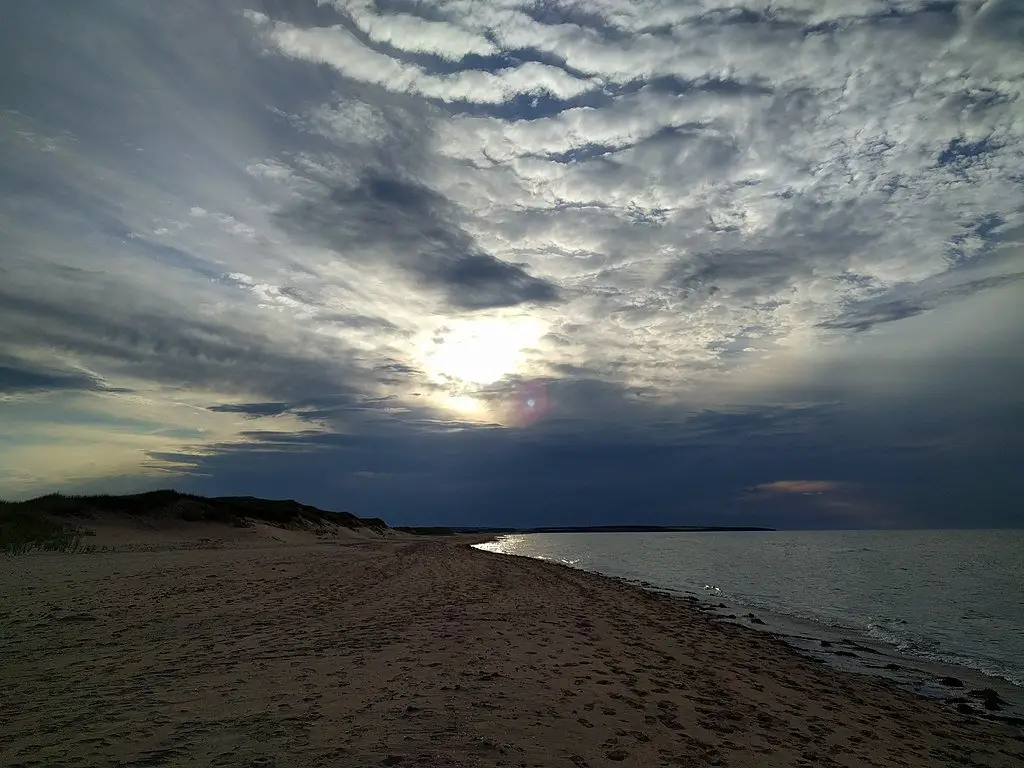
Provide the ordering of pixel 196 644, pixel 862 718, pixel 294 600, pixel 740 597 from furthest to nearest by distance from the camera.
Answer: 1. pixel 740 597
2. pixel 294 600
3. pixel 196 644
4. pixel 862 718

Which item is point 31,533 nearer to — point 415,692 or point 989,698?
point 415,692

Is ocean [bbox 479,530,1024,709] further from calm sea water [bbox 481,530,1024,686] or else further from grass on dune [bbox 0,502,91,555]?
grass on dune [bbox 0,502,91,555]

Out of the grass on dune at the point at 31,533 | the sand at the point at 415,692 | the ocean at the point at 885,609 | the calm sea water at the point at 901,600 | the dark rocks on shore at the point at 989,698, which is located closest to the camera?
the sand at the point at 415,692

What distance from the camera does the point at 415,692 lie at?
30.7ft

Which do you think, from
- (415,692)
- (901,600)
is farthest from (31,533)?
(901,600)

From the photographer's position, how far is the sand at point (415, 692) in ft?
23.9

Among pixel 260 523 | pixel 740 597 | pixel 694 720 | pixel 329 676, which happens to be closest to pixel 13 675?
pixel 329 676

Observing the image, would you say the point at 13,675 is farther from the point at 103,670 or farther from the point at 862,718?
the point at 862,718

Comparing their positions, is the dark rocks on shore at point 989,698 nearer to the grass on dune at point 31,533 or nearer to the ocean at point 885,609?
the ocean at point 885,609

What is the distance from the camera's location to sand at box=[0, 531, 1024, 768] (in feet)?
23.9

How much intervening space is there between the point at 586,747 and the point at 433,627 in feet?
26.8

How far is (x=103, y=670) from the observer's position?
1036cm

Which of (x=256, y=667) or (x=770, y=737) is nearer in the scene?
(x=770, y=737)

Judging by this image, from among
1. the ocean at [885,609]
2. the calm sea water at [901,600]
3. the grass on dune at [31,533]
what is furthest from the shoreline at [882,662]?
the grass on dune at [31,533]
